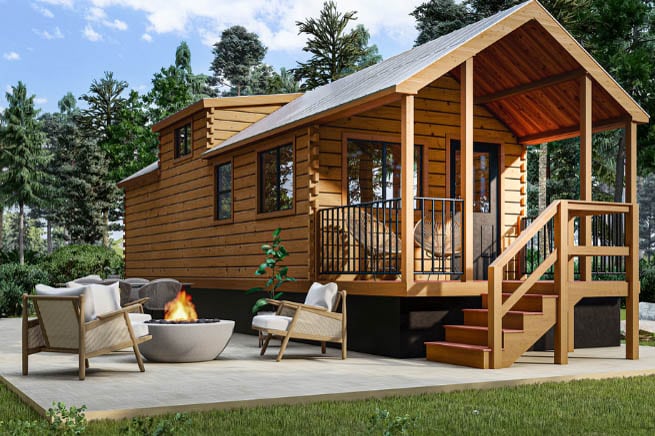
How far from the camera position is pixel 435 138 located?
37.7 ft

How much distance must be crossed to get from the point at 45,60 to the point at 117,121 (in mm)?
55769

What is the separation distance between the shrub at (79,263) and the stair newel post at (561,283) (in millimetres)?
20426

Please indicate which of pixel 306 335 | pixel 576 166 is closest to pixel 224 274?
pixel 306 335

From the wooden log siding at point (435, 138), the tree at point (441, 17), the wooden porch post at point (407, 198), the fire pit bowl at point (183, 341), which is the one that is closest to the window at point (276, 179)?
the wooden log siding at point (435, 138)

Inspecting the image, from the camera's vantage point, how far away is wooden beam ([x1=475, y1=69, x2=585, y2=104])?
9.86 meters

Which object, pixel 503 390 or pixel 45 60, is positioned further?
pixel 45 60

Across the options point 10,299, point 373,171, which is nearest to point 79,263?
point 10,299

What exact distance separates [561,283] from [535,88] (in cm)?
318

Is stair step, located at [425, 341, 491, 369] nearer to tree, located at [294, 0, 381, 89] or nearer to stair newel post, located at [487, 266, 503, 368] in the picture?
stair newel post, located at [487, 266, 503, 368]

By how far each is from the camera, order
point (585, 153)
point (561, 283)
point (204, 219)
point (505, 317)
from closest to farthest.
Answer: point (561, 283) < point (505, 317) < point (585, 153) < point (204, 219)

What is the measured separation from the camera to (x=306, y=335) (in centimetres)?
867

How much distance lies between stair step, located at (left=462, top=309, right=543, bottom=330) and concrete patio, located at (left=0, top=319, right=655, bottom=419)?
43 centimetres

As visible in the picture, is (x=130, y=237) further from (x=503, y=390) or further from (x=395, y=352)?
(x=503, y=390)

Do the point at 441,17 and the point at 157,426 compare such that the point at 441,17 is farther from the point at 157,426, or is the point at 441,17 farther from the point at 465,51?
the point at 157,426
